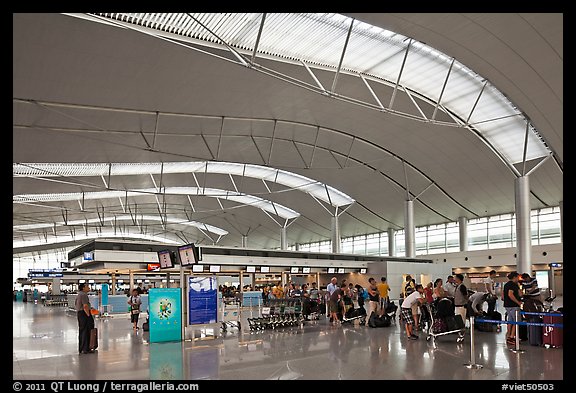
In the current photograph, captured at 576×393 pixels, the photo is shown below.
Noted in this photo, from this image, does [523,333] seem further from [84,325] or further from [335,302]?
[84,325]

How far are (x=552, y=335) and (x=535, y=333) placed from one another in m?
0.47

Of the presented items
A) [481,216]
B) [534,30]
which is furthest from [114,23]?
[481,216]

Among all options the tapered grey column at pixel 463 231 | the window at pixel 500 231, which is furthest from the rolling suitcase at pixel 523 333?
the tapered grey column at pixel 463 231

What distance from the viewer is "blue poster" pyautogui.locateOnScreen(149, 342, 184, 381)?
9727mm

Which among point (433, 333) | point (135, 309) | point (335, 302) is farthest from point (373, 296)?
point (135, 309)

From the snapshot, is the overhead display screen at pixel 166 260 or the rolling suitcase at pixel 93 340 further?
the overhead display screen at pixel 166 260

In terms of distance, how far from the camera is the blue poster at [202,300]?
54.7 feet

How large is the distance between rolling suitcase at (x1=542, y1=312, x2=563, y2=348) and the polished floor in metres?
0.48

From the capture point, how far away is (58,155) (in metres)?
30.0

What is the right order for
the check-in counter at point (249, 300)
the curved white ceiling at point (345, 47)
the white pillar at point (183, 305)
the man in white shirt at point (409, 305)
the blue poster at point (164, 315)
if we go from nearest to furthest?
the man in white shirt at point (409, 305)
the blue poster at point (164, 315)
the white pillar at point (183, 305)
the curved white ceiling at point (345, 47)
the check-in counter at point (249, 300)

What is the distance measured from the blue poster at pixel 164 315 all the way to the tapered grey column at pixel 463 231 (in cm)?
3579

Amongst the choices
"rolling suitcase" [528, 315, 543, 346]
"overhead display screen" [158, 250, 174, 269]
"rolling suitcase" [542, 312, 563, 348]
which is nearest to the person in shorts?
"overhead display screen" [158, 250, 174, 269]

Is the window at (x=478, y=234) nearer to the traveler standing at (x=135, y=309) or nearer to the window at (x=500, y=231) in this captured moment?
the window at (x=500, y=231)

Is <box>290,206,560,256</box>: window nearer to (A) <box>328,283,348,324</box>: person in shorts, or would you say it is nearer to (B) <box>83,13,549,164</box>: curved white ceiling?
(B) <box>83,13,549,164</box>: curved white ceiling
